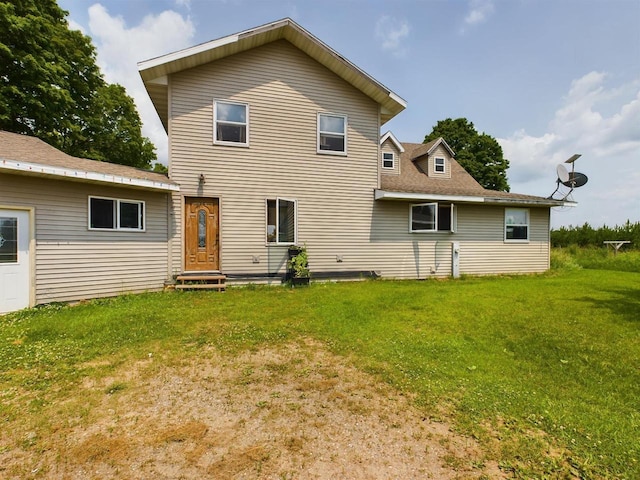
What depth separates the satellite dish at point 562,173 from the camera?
40.2 feet

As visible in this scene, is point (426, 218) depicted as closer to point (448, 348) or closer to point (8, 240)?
point (448, 348)

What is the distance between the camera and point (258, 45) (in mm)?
9336

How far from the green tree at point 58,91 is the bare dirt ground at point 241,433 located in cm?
1648

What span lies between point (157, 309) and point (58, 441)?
4045 millimetres

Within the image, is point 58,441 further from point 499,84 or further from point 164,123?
point 499,84

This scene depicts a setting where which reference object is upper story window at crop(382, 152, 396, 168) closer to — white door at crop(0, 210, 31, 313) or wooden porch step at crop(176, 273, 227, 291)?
wooden porch step at crop(176, 273, 227, 291)

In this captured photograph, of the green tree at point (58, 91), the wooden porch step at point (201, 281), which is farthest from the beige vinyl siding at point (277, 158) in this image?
the green tree at point (58, 91)

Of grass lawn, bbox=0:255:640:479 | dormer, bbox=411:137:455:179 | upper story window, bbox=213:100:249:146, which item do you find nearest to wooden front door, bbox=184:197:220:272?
grass lawn, bbox=0:255:640:479

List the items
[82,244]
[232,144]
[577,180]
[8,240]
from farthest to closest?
[577,180]
[232,144]
[82,244]
[8,240]

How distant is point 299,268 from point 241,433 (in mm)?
6617

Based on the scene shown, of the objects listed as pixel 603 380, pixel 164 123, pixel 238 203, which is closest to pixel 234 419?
pixel 603 380

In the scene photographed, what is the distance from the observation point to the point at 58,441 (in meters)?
2.46

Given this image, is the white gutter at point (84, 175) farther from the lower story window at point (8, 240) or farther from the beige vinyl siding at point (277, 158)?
the lower story window at point (8, 240)

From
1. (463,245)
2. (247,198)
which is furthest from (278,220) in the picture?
(463,245)
